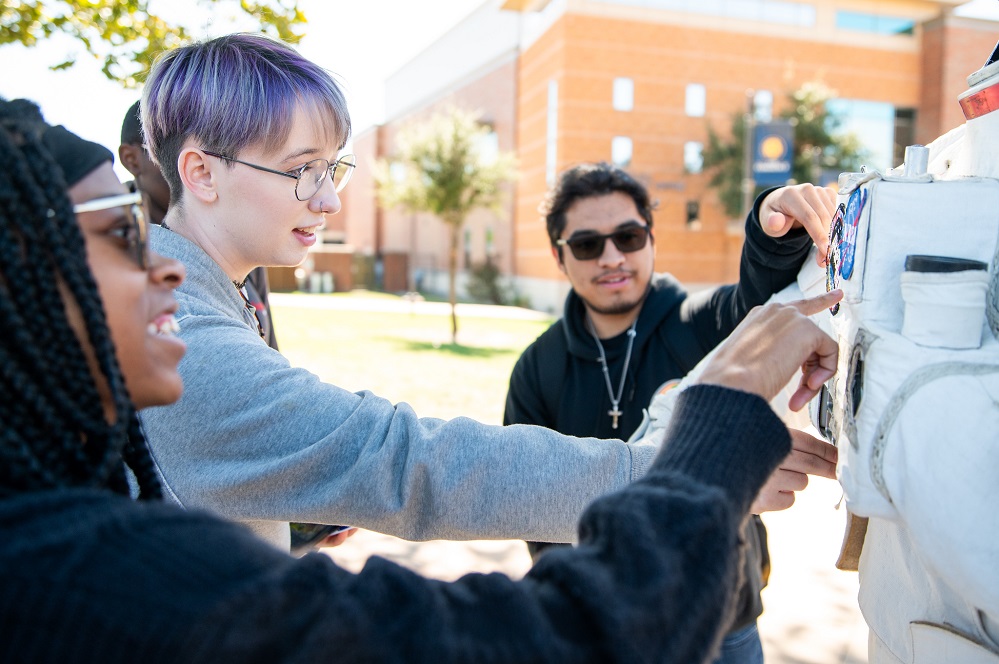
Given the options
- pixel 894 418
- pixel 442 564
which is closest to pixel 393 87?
pixel 442 564

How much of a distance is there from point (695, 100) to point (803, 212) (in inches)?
1010

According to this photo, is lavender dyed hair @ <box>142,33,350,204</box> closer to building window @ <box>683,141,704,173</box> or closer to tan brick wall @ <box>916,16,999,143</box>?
building window @ <box>683,141,704,173</box>

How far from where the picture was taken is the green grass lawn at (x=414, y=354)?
9391 mm

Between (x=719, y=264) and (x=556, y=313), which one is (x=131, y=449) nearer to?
(x=556, y=313)

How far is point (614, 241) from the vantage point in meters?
3.05

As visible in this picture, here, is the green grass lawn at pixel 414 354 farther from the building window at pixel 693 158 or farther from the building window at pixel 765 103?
the building window at pixel 765 103

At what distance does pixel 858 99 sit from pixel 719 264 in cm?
806

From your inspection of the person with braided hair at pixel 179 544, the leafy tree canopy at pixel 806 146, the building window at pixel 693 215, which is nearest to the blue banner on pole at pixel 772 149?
the leafy tree canopy at pixel 806 146

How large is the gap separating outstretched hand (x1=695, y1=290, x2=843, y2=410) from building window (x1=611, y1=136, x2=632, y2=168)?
24.3m

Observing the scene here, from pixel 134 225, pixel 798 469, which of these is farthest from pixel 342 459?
pixel 798 469

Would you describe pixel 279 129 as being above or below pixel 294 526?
above

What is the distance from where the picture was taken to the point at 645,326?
111 inches

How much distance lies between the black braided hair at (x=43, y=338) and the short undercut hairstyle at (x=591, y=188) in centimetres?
Result: 239

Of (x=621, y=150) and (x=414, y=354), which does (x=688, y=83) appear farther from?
(x=414, y=354)
